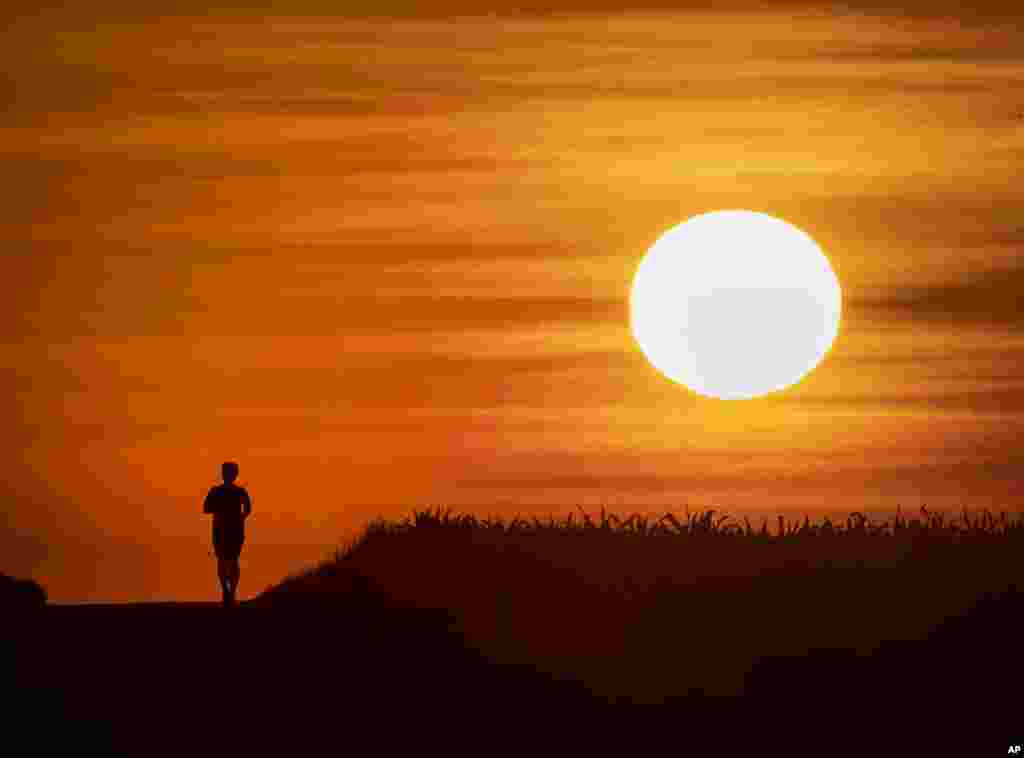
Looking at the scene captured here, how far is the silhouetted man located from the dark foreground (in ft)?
11.2

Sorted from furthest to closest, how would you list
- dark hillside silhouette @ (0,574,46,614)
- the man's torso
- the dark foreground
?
the man's torso, dark hillside silhouette @ (0,574,46,614), the dark foreground

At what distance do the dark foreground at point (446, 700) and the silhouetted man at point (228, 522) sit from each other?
3.43m

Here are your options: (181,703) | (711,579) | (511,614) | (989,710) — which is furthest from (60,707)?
(989,710)

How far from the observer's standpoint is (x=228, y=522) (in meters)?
29.7

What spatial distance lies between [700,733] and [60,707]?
5.64 meters

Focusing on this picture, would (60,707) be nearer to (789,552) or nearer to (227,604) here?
(227,604)

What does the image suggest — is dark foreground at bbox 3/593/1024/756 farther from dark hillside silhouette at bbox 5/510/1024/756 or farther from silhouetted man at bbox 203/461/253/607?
silhouetted man at bbox 203/461/253/607

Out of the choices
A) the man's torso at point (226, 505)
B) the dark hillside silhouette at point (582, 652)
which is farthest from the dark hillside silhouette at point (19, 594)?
the man's torso at point (226, 505)

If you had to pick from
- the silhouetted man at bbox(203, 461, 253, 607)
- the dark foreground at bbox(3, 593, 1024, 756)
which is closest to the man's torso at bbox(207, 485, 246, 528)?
the silhouetted man at bbox(203, 461, 253, 607)

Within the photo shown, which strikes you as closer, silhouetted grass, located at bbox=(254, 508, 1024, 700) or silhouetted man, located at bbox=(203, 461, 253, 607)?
silhouetted grass, located at bbox=(254, 508, 1024, 700)

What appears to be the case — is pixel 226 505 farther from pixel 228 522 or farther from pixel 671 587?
pixel 671 587

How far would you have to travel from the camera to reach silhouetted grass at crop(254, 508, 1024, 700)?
25.0 meters

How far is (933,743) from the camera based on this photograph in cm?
2341

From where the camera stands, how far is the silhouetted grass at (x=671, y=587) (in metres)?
25.0
